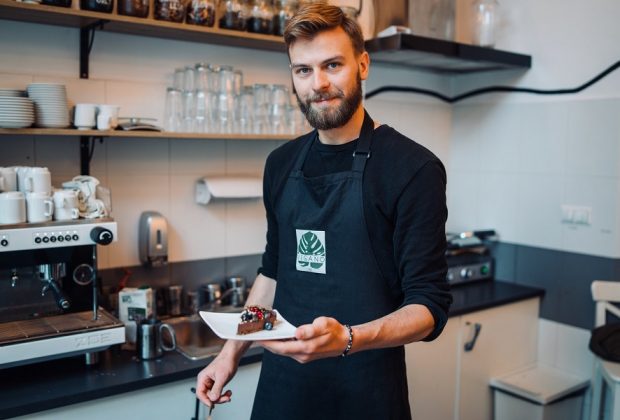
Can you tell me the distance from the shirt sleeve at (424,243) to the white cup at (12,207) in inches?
42.4

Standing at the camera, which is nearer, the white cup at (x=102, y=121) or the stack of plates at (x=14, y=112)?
the stack of plates at (x=14, y=112)

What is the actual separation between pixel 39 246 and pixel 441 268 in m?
1.11

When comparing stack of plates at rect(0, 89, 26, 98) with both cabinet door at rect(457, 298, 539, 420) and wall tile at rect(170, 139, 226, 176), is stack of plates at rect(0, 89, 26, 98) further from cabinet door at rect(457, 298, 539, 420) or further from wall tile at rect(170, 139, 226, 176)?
cabinet door at rect(457, 298, 539, 420)

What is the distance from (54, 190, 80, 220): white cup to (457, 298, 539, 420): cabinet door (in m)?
1.66

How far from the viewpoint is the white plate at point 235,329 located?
125 cm

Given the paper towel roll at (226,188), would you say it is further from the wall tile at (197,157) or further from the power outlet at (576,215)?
the power outlet at (576,215)

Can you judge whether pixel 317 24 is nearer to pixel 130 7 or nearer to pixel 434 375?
pixel 130 7

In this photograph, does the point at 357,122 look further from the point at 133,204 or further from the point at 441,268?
the point at 133,204

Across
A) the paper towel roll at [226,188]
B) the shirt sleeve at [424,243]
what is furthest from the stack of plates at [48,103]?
the shirt sleeve at [424,243]

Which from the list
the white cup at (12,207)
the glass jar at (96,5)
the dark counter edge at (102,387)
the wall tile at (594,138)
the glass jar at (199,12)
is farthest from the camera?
the wall tile at (594,138)

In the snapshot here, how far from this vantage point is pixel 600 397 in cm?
273

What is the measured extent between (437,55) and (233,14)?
38.4 inches

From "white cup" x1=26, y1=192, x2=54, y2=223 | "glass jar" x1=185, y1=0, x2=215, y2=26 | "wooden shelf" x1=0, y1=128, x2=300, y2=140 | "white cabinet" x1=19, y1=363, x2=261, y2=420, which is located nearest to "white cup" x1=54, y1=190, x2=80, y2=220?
"white cup" x1=26, y1=192, x2=54, y2=223

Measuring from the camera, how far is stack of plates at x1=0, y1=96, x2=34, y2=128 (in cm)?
192
